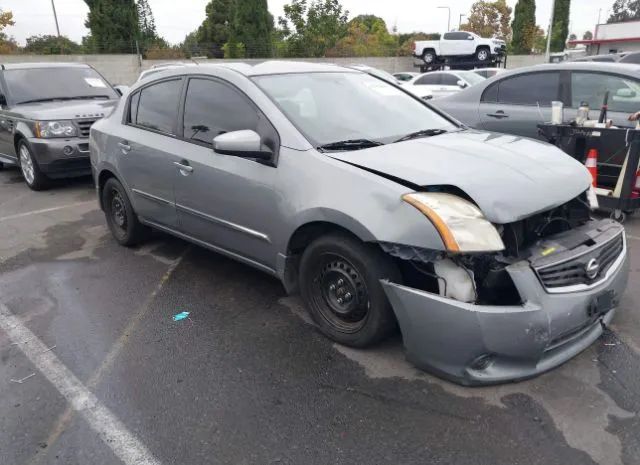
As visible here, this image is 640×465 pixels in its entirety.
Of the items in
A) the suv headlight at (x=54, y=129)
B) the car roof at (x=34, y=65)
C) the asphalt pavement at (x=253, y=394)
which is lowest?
the asphalt pavement at (x=253, y=394)

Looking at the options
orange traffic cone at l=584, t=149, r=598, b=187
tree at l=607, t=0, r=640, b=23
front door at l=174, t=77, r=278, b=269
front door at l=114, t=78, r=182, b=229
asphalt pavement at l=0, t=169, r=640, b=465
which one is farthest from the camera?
tree at l=607, t=0, r=640, b=23

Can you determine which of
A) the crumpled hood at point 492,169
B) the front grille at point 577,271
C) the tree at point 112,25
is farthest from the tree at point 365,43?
the front grille at point 577,271

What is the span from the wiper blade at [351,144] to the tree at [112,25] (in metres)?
24.4

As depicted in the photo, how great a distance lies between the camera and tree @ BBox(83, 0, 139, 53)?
2391cm

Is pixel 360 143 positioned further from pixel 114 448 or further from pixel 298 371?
pixel 114 448

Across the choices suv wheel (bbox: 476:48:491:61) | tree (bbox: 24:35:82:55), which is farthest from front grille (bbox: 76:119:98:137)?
tree (bbox: 24:35:82:55)

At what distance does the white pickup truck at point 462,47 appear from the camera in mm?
27422

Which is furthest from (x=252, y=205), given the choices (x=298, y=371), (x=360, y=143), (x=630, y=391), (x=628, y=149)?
(x=628, y=149)

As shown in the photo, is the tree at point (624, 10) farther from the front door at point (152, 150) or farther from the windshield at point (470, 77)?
the front door at point (152, 150)

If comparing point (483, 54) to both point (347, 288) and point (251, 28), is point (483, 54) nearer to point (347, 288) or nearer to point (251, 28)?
point (251, 28)

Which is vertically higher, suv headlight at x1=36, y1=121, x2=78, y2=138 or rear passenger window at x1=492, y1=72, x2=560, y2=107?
rear passenger window at x1=492, y1=72, x2=560, y2=107

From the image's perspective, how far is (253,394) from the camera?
116 inches

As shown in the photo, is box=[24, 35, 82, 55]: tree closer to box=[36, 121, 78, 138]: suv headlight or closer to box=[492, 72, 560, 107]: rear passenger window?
box=[36, 121, 78, 138]: suv headlight

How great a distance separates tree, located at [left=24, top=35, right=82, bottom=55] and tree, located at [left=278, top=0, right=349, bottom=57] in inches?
545
